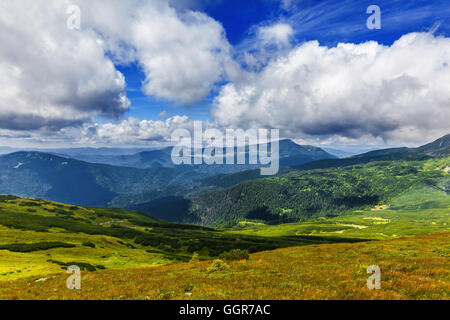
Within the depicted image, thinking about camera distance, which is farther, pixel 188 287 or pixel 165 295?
pixel 188 287

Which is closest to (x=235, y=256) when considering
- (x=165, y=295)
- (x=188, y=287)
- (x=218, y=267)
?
(x=218, y=267)

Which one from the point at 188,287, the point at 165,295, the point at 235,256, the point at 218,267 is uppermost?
the point at 165,295

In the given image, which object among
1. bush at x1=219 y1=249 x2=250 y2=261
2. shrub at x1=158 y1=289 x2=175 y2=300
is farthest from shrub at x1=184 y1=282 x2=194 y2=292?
bush at x1=219 y1=249 x2=250 y2=261

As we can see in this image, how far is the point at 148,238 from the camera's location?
152 metres

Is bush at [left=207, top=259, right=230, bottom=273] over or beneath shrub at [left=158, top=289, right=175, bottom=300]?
beneath

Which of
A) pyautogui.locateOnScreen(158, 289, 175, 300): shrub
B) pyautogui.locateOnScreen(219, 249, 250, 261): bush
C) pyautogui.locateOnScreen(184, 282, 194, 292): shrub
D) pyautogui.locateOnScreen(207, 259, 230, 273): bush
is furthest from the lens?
pyautogui.locateOnScreen(219, 249, 250, 261): bush

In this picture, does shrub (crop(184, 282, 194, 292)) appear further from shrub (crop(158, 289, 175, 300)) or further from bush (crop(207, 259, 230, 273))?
bush (crop(207, 259, 230, 273))

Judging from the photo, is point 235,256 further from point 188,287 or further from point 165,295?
point 165,295

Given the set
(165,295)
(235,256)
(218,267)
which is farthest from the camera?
(235,256)

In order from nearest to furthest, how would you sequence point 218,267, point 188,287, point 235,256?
point 188,287, point 218,267, point 235,256

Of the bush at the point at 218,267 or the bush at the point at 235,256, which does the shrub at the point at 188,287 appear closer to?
the bush at the point at 218,267
